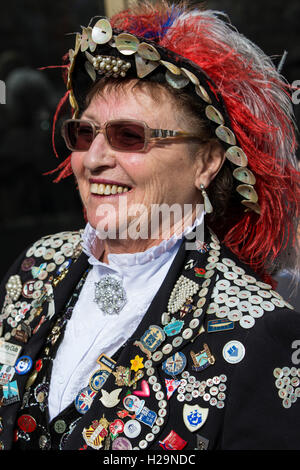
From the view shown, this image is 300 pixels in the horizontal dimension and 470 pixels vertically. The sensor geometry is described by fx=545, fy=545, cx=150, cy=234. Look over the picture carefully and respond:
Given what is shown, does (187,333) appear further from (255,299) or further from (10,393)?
(10,393)

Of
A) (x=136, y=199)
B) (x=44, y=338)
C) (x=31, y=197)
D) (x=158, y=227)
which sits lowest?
(x=31, y=197)

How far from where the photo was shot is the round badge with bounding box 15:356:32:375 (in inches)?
75.1

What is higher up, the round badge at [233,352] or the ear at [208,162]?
the ear at [208,162]

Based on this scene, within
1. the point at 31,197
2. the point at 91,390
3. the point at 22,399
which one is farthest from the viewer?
the point at 31,197

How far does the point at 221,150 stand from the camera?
193cm

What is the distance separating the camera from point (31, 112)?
4.39 metres

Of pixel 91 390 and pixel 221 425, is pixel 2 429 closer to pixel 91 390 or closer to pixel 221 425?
pixel 91 390

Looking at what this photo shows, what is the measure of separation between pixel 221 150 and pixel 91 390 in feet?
3.06

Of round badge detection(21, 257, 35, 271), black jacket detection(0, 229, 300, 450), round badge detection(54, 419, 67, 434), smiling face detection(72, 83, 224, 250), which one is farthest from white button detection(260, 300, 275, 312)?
round badge detection(21, 257, 35, 271)

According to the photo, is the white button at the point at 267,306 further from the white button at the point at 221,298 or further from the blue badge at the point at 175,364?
the blue badge at the point at 175,364

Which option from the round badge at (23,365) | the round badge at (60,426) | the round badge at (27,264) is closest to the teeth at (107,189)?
the round badge at (27,264)

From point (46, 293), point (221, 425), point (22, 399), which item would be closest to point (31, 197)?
point (46, 293)

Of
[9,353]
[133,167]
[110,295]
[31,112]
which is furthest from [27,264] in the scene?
[31,112]

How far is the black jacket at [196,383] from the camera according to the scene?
1589 millimetres
